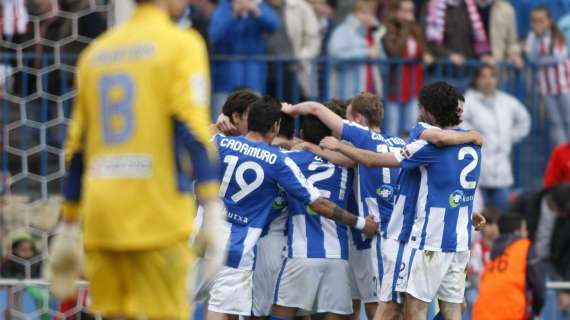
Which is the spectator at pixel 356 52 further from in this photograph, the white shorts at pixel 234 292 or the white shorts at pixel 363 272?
the white shorts at pixel 234 292

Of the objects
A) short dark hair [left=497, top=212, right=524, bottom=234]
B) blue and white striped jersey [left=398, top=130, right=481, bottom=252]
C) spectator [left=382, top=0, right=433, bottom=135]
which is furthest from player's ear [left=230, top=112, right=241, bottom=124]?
spectator [left=382, top=0, right=433, bottom=135]

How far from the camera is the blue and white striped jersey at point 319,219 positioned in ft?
32.0

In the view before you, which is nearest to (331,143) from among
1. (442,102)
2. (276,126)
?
(276,126)

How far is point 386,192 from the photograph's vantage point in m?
9.98

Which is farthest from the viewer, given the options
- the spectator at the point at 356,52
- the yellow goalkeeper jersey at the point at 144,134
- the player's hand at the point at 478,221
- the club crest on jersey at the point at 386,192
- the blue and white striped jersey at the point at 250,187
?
the spectator at the point at 356,52

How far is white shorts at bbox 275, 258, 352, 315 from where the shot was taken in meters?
9.77

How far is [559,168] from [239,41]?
353cm

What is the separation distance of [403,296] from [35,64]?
5.44 meters

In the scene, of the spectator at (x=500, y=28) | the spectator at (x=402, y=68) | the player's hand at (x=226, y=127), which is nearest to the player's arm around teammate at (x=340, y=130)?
the player's hand at (x=226, y=127)

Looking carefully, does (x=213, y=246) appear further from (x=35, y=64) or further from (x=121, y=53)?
(x=35, y=64)

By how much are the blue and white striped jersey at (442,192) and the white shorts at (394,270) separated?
13 cm

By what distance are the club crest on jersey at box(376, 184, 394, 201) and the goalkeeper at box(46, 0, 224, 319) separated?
12.3 feet

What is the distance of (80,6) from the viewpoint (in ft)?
43.9

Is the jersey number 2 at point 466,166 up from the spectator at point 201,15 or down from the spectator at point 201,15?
down
